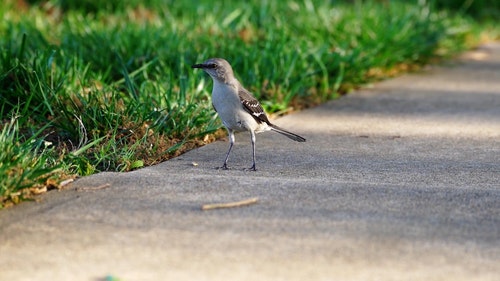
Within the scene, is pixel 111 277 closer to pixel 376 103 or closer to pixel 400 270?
pixel 400 270

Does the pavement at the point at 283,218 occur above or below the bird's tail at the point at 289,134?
above

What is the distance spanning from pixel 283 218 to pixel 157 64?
3675 mm

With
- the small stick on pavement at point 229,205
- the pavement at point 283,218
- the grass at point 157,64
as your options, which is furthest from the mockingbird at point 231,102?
the small stick on pavement at point 229,205

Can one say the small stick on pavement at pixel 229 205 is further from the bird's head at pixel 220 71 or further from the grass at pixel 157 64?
the bird's head at pixel 220 71

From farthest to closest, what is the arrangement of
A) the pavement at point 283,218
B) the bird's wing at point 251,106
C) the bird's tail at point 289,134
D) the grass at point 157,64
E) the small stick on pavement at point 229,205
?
the bird's tail at point 289,134, the bird's wing at point 251,106, the grass at point 157,64, the small stick on pavement at point 229,205, the pavement at point 283,218

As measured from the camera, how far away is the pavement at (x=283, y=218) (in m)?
3.43

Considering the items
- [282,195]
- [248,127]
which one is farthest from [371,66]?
[282,195]

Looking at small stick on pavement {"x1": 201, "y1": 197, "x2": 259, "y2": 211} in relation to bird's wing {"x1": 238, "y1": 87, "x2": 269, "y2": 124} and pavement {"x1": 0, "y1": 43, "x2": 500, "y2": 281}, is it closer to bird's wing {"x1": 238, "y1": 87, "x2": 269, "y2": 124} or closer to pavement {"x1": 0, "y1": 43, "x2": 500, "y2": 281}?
pavement {"x1": 0, "y1": 43, "x2": 500, "y2": 281}

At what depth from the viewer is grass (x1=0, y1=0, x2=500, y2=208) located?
5.30 meters

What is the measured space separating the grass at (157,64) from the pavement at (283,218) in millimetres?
257

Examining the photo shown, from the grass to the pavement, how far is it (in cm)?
26

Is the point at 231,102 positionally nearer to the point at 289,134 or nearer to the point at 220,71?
the point at 220,71

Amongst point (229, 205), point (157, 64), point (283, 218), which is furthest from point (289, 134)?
point (157, 64)

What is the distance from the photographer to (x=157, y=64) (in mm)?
7449
